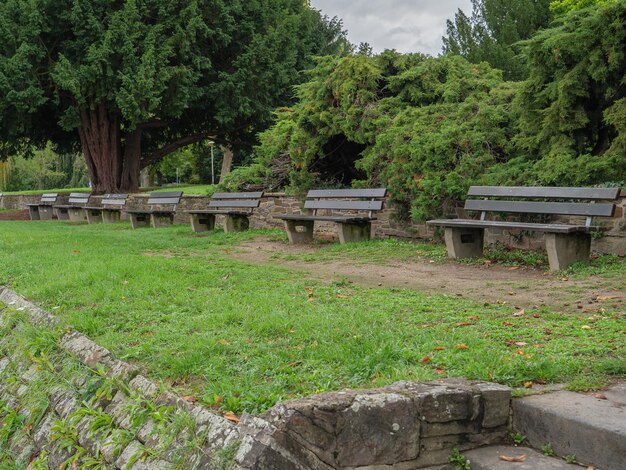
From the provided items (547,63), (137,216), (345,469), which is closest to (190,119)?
(137,216)

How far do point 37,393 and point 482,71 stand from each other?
36.3 feet

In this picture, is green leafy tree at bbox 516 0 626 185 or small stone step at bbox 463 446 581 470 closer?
small stone step at bbox 463 446 581 470

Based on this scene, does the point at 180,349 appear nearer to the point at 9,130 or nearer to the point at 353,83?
the point at 353,83

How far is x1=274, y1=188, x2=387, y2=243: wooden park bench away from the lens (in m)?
10.4

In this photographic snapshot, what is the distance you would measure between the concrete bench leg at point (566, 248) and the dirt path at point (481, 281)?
24 cm

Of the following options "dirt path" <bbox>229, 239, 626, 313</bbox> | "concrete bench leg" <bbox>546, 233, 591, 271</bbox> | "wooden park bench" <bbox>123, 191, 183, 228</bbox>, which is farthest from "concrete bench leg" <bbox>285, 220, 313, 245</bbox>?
"wooden park bench" <bbox>123, 191, 183, 228</bbox>

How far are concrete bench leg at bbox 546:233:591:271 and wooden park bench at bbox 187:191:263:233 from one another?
7.32 metres

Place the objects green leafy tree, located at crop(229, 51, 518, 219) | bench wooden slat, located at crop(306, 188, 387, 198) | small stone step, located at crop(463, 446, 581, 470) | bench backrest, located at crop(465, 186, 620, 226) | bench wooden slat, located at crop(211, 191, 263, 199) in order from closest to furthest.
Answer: small stone step, located at crop(463, 446, 581, 470) < bench backrest, located at crop(465, 186, 620, 226) < green leafy tree, located at crop(229, 51, 518, 219) < bench wooden slat, located at crop(306, 188, 387, 198) < bench wooden slat, located at crop(211, 191, 263, 199)

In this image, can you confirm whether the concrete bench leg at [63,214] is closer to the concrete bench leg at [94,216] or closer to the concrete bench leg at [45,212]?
the concrete bench leg at [45,212]

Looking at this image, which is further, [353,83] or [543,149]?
[353,83]

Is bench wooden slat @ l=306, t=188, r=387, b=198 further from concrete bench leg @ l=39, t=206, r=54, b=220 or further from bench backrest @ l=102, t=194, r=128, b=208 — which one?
concrete bench leg @ l=39, t=206, r=54, b=220

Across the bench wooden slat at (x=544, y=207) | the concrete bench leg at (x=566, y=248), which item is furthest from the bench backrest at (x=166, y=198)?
the concrete bench leg at (x=566, y=248)

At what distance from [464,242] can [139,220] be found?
10.9 meters

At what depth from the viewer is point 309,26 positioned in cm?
2794
